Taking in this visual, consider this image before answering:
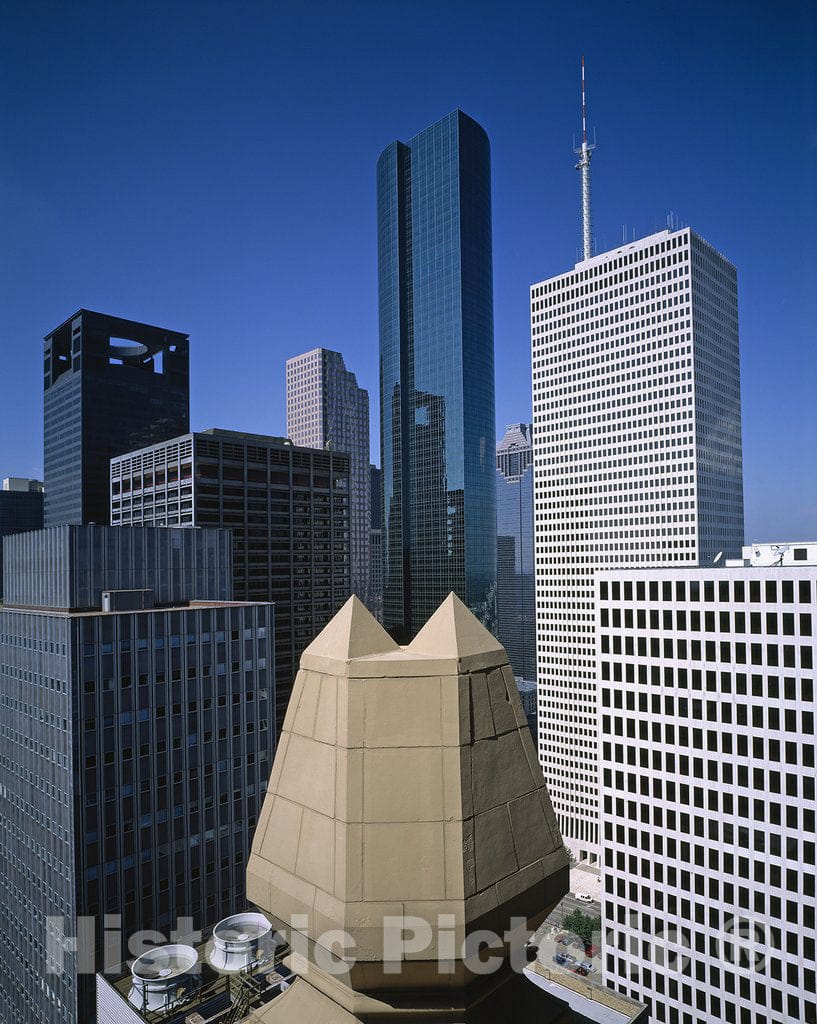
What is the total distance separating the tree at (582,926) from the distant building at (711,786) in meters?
18.3

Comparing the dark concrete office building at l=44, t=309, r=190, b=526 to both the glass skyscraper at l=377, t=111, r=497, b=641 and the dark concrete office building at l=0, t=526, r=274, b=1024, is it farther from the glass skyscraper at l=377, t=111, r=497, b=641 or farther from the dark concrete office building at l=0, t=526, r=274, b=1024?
the dark concrete office building at l=0, t=526, r=274, b=1024

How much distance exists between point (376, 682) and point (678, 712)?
64.3m

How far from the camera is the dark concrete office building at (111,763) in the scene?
4903 centimetres

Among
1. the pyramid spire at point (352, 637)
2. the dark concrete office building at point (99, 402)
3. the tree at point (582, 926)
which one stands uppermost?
the dark concrete office building at point (99, 402)

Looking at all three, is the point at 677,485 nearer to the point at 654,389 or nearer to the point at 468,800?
the point at 654,389

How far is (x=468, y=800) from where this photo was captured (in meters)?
4.75

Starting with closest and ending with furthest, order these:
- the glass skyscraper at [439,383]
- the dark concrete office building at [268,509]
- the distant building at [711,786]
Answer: the distant building at [711,786] < the dark concrete office building at [268,509] < the glass skyscraper at [439,383]

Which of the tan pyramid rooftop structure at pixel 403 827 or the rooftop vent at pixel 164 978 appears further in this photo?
the rooftop vent at pixel 164 978

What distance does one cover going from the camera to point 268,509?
373ft

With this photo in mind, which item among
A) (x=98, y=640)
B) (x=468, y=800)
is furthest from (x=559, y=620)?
(x=468, y=800)

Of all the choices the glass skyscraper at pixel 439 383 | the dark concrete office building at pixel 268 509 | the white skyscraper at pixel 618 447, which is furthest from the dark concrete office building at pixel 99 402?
the white skyscraper at pixel 618 447

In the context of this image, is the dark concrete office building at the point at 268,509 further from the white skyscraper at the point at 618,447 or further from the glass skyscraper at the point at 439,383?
the glass skyscraper at the point at 439,383

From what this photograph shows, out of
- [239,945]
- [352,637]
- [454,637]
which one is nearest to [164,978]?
[239,945]

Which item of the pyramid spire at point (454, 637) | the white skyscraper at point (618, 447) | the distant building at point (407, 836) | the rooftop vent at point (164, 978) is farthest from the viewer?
the white skyscraper at point (618, 447)
